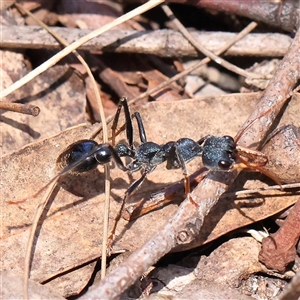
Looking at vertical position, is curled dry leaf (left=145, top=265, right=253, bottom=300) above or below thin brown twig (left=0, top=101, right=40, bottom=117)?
below

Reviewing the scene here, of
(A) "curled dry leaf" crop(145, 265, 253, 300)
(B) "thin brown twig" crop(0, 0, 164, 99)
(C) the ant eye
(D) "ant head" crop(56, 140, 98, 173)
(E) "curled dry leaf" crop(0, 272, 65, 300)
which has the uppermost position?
(B) "thin brown twig" crop(0, 0, 164, 99)

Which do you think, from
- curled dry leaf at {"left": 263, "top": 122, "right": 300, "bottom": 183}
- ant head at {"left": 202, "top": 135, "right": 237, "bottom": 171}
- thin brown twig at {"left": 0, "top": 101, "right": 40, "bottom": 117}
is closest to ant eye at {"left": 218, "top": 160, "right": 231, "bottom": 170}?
ant head at {"left": 202, "top": 135, "right": 237, "bottom": 171}

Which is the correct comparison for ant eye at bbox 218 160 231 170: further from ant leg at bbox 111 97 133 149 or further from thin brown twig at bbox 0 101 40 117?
thin brown twig at bbox 0 101 40 117

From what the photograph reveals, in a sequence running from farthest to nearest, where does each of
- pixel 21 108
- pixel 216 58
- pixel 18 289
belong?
pixel 216 58 → pixel 21 108 → pixel 18 289

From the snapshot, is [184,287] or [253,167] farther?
[253,167]

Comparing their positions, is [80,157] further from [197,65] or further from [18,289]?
[197,65]

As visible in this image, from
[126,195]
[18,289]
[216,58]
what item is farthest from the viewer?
[216,58]

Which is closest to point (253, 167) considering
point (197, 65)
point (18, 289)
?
point (197, 65)

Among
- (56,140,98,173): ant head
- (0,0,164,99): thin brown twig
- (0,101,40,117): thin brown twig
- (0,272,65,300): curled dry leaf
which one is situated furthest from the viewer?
(0,0,164,99): thin brown twig
